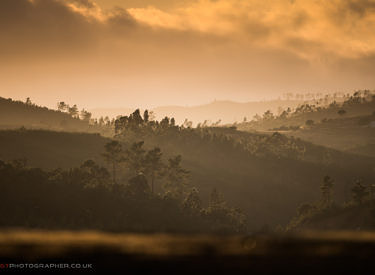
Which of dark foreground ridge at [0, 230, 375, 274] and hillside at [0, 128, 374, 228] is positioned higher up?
dark foreground ridge at [0, 230, 375, 274]

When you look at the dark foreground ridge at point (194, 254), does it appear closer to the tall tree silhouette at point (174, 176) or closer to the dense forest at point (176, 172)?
the dense forest at point (176, 172)

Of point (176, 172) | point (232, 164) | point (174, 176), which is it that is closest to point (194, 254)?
point (176, 172)

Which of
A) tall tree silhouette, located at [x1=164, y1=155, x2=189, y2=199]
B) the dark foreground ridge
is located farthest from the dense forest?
the dark foreground ridge

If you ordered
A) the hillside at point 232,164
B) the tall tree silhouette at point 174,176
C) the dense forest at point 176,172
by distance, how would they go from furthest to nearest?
the hillside at point 232,164, the tall tree silhouette at point 174,176, the dense forest at point 176,172

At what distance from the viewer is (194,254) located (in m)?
12.1

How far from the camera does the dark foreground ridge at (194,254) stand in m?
11.5

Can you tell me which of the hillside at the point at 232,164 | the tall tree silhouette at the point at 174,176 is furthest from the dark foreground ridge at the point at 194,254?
→ the hillside at the point at 232,164

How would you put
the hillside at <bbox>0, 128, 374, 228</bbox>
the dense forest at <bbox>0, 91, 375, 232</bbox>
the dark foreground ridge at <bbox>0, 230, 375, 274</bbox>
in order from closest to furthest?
the dark foreground ridge at <bbox>0, 230, 375, 274</bbox>
the dense forest at <bbox>0, 91, 375, 232</bbox>
the hillside at <bbox>0, 128, 374, 228</bbox>

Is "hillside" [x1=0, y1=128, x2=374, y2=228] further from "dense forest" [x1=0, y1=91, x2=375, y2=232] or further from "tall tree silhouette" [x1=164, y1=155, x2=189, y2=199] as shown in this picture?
"tall tree silhouette" [x1=164, y1=155, x2=189, y2=199]

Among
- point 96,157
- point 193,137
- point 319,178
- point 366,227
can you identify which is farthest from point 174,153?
point 366,227

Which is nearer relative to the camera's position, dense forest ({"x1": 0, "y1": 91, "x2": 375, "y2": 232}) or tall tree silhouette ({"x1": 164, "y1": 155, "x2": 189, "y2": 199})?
dense forest ({"x1": 0, "y1": 91, "x2": 375, "y2": 232})

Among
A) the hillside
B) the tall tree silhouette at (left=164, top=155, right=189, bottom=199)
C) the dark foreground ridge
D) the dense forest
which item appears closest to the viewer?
the dark foreground ridge

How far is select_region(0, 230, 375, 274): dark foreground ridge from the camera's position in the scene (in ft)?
37.7

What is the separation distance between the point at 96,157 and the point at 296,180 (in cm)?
9118
